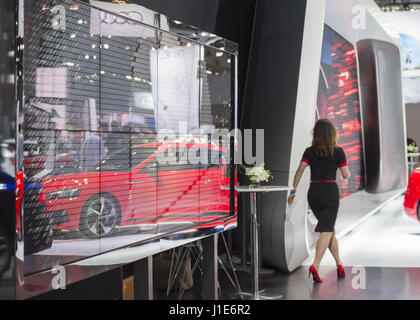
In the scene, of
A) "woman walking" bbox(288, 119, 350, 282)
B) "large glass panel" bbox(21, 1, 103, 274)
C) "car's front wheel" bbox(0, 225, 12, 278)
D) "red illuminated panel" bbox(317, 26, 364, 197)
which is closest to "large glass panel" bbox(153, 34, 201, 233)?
"large glass panel" bbox(21, 1, 103, 274)

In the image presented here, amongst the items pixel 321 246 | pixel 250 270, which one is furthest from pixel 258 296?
pixel 250 270

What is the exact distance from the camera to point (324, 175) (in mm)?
4289

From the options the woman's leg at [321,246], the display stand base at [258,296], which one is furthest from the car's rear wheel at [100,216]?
the woman's leg at [321,246]

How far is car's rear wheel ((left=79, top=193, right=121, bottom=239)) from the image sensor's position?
7.13 feet

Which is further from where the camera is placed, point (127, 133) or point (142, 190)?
point (142, 190)

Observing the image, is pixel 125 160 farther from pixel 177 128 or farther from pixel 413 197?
pixel 413 197

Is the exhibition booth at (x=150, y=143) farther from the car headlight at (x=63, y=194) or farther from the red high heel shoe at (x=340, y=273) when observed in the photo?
the red high heel shoe at (x=340, y=273)

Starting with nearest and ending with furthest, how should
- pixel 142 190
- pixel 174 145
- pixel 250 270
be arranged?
pixel 142 190, pixel 174 145, pixel 250 270

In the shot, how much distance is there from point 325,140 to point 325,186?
406mm

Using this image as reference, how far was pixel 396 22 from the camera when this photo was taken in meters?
17.0

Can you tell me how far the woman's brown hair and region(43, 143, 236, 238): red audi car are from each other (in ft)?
3.89

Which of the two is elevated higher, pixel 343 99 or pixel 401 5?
pixel 401 5

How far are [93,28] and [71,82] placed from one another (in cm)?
29

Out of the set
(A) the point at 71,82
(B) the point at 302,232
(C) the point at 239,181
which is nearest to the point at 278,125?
(C) the point at 239,181
